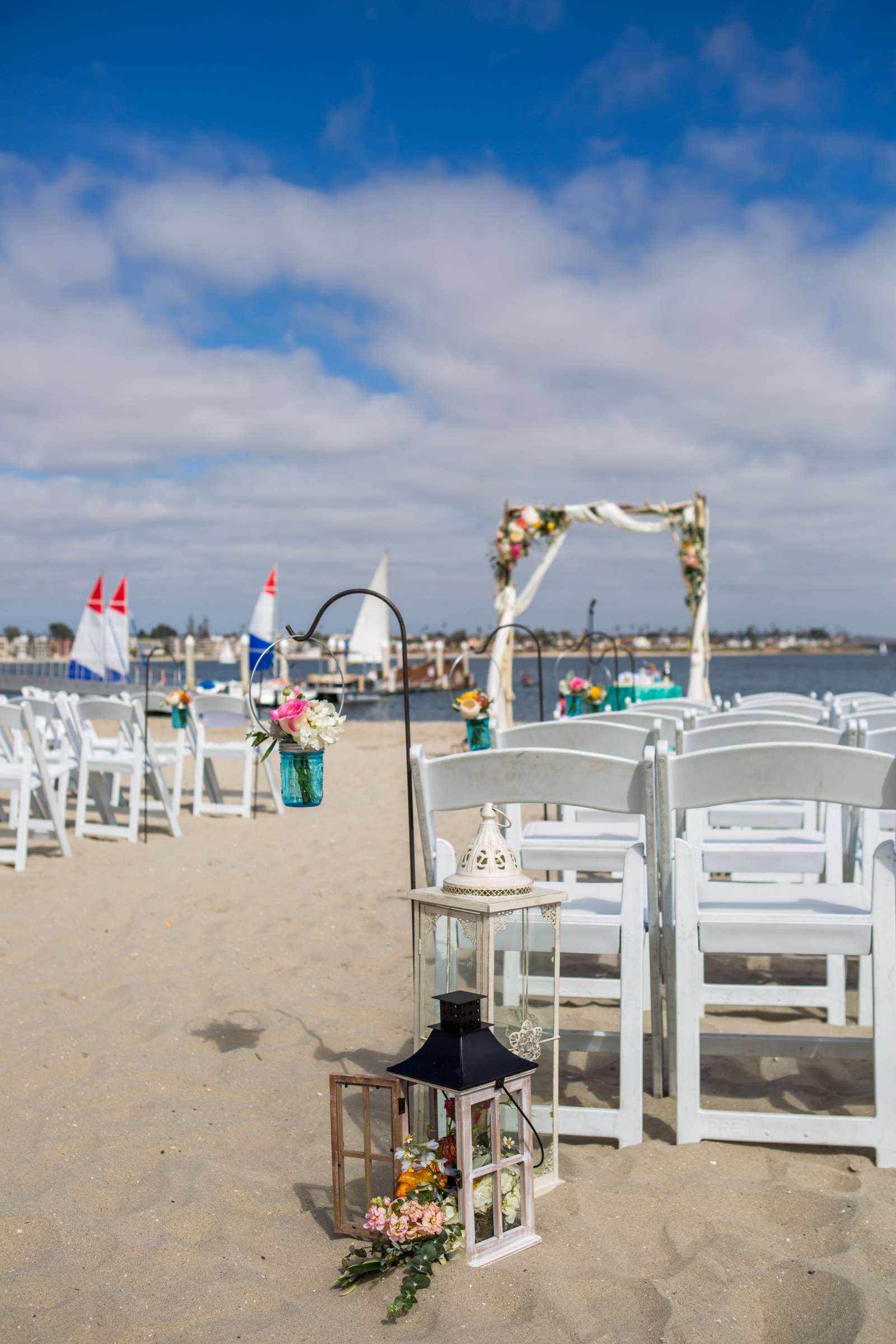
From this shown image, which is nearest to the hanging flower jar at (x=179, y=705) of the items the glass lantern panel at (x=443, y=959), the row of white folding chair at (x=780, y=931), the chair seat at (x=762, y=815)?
the chair seat at (x=762, y=815)

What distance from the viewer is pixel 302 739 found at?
2.38 m

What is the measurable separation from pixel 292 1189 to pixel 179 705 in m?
5.07

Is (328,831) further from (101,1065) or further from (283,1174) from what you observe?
(283,1174)

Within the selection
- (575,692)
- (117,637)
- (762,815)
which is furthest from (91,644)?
(762,815)

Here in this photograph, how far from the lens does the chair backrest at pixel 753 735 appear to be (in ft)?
8.64

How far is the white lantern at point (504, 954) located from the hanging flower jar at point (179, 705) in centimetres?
488

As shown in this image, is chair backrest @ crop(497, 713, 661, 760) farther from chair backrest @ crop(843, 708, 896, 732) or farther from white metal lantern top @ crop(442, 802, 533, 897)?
chair backrest @ crop(843, 708, 896, 732)

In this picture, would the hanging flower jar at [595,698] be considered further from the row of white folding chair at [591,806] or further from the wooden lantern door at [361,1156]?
the wooden lantern door at [361,1156]

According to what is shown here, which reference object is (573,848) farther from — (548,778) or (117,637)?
(117,637)

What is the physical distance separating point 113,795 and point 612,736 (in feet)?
18.6

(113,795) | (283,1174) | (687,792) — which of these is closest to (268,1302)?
(283,1174)

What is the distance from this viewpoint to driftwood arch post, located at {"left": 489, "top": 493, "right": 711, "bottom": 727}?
12.3 meters

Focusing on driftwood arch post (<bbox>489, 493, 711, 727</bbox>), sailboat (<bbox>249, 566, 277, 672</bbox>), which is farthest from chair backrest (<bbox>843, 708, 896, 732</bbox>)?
sailboat (<bbox>249, 566, 277, 672</bbox>)

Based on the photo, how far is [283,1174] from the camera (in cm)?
214
